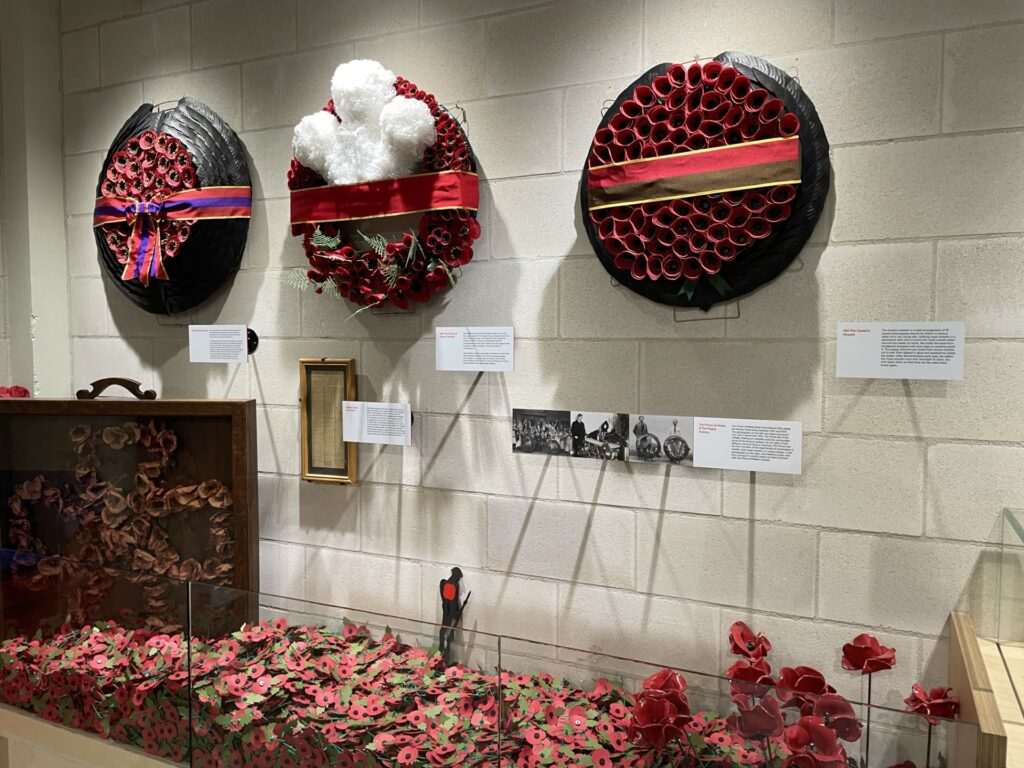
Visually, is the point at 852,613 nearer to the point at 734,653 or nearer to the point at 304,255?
the point at 734,653

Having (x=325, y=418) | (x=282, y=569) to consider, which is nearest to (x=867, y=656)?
(x=325, y=418)

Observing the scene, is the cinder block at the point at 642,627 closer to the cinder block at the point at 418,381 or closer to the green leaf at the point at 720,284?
the cinder block at the point at 418,381

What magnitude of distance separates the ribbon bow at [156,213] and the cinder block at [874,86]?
144 centimetres

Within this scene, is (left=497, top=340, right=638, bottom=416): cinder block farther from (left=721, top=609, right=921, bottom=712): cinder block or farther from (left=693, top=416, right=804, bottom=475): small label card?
(left=721, top=609, right=921, bottom=712): cinder block

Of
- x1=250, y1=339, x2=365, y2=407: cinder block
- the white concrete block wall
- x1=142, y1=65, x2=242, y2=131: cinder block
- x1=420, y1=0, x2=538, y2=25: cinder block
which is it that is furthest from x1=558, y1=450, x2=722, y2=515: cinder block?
x1=142, y1=65, x2=242, y2=131: cinder block

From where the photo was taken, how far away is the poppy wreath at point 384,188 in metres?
1.88

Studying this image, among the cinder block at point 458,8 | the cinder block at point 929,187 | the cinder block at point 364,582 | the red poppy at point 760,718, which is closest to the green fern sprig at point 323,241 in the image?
the cinder block at point 458,8

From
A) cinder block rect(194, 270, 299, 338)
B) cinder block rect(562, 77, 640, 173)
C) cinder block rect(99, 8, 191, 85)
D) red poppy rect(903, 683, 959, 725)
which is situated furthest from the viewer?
cinder block rect(99, 8, 191, 85)

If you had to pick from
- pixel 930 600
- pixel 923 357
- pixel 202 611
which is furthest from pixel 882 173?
pixel 202 611

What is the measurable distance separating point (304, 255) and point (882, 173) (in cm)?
143

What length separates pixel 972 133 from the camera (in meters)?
1.47

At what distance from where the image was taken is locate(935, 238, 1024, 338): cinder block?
1456mm

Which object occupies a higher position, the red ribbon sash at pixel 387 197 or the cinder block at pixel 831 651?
the red ribbon sash at pixel 387 197

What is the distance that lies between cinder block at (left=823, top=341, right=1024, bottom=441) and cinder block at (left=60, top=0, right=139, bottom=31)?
7.44 ft
